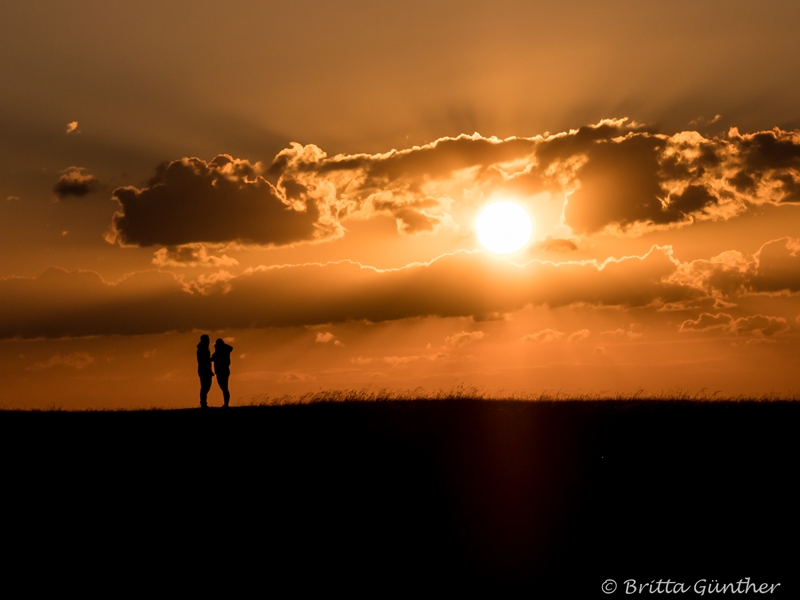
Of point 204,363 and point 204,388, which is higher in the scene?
point 204,363

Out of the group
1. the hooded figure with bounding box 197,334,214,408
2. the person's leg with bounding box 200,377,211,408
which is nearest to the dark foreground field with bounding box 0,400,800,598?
the person's leg with bounding box 200,377,211,408

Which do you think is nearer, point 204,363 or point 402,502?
point 402,502

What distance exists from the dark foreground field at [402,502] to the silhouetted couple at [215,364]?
108 cm

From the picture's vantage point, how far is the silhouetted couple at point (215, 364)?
24500mm

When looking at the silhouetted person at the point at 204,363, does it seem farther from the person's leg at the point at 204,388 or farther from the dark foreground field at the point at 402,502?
the dark foreground field at the point at 402,502

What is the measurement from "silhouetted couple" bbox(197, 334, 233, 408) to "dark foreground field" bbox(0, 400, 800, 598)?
108cm

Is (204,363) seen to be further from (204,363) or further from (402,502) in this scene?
(402,502)

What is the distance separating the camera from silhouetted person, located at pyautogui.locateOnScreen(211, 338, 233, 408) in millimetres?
24766

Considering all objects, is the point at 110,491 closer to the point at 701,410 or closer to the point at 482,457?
the point at 482,457

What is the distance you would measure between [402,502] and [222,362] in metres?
10.2

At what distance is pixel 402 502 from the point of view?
1709cm

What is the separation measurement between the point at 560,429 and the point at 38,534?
1557cm

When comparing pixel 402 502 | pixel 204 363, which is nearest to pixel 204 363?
pixel 204 363

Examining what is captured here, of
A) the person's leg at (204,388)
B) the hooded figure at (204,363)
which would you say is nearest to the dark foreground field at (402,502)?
the person's leg at (204,388)
